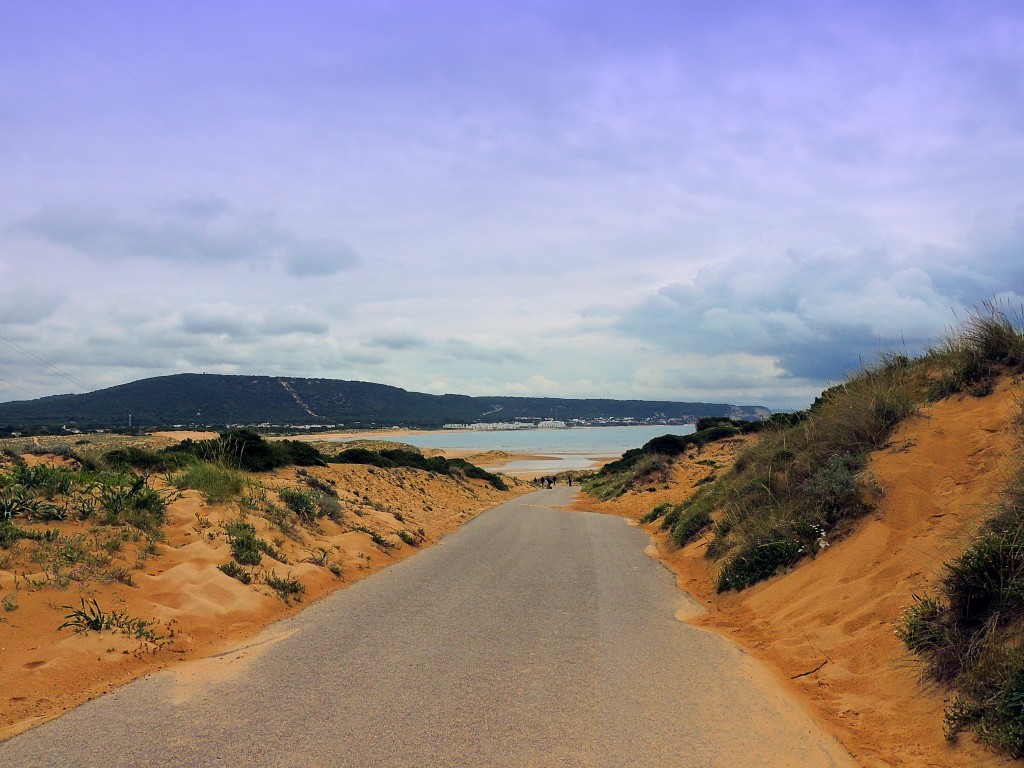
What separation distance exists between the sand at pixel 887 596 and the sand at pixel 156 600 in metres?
6.00

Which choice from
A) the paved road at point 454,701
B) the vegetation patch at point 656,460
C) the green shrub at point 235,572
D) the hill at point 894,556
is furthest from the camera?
the vegetation patch at point 656,460

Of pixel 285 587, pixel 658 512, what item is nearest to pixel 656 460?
pixel 658 512

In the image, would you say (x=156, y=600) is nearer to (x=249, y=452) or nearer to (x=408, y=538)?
(x=408, y=538)

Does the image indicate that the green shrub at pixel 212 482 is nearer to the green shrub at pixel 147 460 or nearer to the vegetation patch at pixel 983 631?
the green shrub at pixel 147 460

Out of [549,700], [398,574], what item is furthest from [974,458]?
[398,574]

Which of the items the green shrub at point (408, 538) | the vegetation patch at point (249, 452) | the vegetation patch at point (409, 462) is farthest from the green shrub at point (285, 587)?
the vegetation patch at point (409, 462)

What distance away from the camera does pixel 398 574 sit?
461 inches

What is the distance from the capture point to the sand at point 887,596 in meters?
5.00

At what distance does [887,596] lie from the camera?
7.07 meters

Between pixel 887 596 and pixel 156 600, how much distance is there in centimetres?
852

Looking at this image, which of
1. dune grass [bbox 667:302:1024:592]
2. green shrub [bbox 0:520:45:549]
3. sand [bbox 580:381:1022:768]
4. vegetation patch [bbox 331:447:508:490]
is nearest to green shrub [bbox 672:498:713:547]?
dune grass [bbox 667:302:1024:592]

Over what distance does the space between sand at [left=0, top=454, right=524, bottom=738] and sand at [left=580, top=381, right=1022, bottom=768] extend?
600 centimetres

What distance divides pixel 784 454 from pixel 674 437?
3053 cm

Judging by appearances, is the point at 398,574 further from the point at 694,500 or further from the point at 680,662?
the point at 694,500
